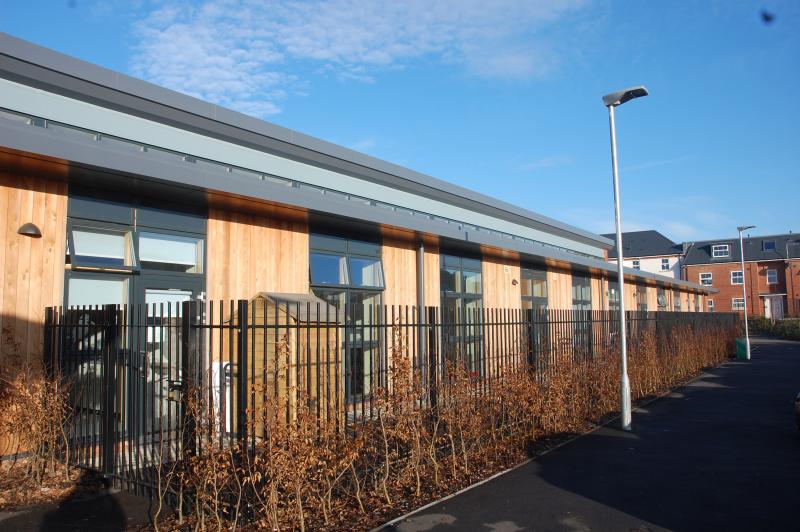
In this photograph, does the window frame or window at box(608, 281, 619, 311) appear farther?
the window frame

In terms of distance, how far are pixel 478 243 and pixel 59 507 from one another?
10.2 m

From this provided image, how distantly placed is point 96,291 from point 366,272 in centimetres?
578

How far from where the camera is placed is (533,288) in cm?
1997

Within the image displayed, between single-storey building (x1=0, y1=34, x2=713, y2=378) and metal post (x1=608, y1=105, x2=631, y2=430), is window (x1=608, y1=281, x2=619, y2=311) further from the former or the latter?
metal post (x1=608, y1=105, x2=631, y2=430)

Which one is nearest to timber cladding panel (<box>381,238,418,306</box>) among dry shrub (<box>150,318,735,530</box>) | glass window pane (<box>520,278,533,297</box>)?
dry shrub (<box>150,318,735,530</box>)

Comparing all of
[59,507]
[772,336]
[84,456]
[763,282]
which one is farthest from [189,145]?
[763,282]

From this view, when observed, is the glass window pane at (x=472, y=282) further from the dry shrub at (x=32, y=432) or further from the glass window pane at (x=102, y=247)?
the dry shrub at (x=32, y=432)

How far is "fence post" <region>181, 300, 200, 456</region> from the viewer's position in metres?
5.61

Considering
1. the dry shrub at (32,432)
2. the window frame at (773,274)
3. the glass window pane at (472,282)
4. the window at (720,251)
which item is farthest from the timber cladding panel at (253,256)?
the window at (720,251)

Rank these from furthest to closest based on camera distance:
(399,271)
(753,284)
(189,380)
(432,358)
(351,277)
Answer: (753,284) < (399,271) < (351,277) < (432,358) < (189,380)

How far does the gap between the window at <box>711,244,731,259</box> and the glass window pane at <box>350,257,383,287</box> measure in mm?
59143

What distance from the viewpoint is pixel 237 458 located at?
5801 mm

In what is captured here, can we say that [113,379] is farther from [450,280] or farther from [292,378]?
[450,280]

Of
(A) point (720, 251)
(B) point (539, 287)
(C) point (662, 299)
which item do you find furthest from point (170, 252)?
(A) point (720, 251)
